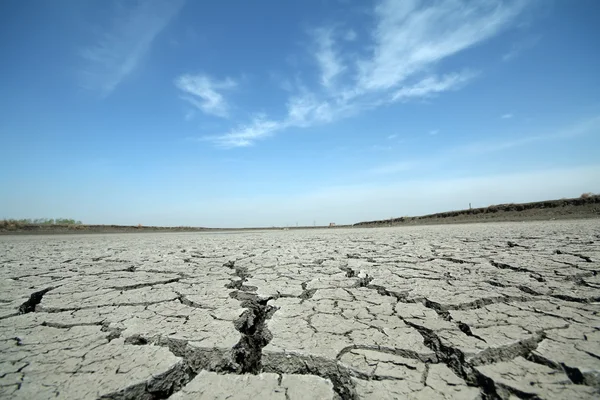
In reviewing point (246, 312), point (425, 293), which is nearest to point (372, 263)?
point (425, 293)

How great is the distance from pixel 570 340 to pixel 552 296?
0.62 meters

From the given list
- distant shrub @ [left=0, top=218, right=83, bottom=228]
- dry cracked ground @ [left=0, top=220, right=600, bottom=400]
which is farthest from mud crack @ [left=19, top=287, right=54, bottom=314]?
distant shrub @ [left=0, top=218, right=83, bottom=228]

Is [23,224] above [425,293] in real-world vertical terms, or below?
above

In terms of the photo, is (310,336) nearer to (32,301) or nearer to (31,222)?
(32,301)

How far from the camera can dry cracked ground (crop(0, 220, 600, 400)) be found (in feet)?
2.66

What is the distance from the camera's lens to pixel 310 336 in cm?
111

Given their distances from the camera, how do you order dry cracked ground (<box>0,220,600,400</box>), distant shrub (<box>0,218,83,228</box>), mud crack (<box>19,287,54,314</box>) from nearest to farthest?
1. dry cracked ground (<box>0,220,600,400</box>)
2. mud crack (<box>19,287,54,314</box>)
3. distant shrub (<box>0,218,83,228</box>)

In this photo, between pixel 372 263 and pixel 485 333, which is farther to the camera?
pixel 372 263

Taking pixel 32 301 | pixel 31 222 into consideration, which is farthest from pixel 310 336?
pixel 31 222

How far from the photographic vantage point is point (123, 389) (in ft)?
2.66

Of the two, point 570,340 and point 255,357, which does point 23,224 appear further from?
point 570,340

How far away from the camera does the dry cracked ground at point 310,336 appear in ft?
2.66

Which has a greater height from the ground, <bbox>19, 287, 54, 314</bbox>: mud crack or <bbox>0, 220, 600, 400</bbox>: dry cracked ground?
<bbox>19, 287, 54, 314</bbox>: mud crack

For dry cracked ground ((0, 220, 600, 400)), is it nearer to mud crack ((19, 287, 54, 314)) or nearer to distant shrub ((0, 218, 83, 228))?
mud crack ((19, 287, 54, 314))
